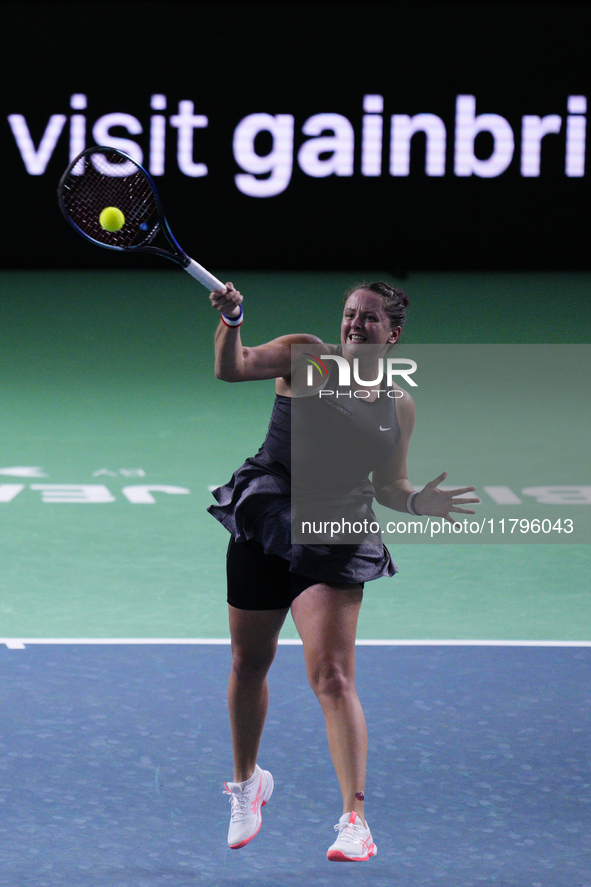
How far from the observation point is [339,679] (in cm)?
382

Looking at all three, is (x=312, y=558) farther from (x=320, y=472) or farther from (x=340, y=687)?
(x=340, y=687)

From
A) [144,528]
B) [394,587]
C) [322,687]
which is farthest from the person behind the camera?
[144,528]

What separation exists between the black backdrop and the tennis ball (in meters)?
9.72

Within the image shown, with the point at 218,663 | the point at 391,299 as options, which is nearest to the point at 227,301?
the point at 391,299

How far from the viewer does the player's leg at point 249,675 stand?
3.99m

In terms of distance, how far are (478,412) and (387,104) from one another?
5027 millimetres

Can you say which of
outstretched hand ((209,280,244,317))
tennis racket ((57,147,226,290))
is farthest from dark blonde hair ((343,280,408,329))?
tennis racket ((57,147,226,290))

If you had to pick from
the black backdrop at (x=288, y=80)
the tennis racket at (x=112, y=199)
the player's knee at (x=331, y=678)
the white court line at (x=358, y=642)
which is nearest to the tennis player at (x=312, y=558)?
the player's knee at (x=331, y=678)

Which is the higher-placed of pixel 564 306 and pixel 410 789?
pixel 564 306

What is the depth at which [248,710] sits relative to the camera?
4.10 metres

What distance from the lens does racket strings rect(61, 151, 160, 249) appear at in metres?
4.23

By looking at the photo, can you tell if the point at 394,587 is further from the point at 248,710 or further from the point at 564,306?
the point at 564,306

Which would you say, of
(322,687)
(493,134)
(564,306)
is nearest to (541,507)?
(322,687)

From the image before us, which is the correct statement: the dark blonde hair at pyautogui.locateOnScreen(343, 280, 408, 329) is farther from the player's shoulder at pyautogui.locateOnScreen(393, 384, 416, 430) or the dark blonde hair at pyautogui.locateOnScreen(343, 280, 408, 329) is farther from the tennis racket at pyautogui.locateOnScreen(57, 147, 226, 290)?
the tennis racket at pyautogui.locateOnScreen(57, 147, 226, 290)
